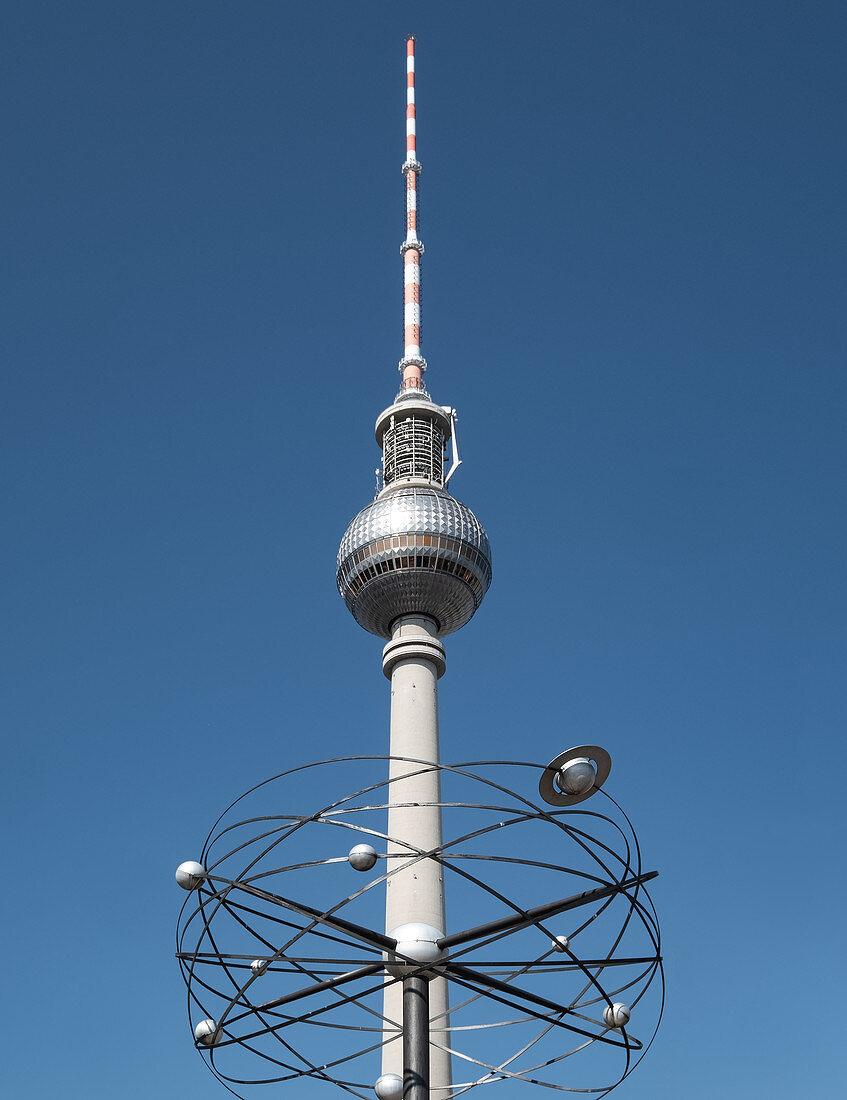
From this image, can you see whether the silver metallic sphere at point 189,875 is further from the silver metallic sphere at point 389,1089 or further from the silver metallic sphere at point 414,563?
the silver metallic sphere at point 414,563

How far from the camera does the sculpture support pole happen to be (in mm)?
15586

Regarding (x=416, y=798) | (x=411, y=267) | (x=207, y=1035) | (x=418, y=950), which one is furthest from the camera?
(x=411, y=267)

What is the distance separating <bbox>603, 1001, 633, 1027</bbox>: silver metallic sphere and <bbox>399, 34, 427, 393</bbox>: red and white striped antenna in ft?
165

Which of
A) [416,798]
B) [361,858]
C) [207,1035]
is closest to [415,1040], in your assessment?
[361,858]

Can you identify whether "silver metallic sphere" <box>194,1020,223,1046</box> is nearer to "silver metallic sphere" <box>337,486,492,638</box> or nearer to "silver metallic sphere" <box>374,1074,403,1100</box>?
"silver metallic sphere" <box>374,1074,403,1100</box>

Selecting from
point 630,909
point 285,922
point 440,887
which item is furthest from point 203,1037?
point 440,887

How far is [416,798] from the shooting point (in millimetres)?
50438

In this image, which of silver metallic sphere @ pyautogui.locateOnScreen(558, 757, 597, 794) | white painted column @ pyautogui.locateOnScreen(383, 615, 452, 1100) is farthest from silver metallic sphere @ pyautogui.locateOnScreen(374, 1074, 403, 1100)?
white painted column @ pyautogui.locateOnScreen(383, 615, 452, 1100)

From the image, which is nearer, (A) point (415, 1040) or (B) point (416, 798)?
(A) point (415, 1040)

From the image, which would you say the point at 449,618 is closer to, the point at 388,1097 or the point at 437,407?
the point at 437,407

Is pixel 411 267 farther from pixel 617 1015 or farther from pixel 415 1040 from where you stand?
pixel 415 1040

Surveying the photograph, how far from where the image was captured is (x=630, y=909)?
65.3ft

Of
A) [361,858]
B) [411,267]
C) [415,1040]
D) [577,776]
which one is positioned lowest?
[415,1040]

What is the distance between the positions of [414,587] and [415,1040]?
42096 millimetres
